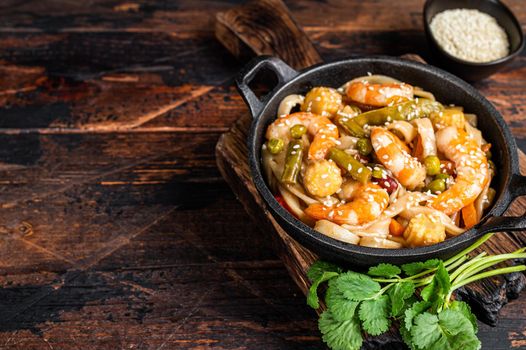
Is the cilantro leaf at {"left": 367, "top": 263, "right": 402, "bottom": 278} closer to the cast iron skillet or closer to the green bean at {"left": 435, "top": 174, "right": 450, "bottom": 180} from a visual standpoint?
the cast iron skillet

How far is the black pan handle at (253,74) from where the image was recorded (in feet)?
10.2

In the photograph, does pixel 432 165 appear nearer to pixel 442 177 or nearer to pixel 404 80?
pixel 442 177

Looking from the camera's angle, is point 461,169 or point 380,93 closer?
point 461,169

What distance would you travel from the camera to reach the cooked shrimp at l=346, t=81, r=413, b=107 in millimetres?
3102

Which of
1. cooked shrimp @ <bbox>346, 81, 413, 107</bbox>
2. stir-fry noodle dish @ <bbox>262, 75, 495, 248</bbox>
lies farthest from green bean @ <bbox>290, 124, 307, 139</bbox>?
cooked shrimp @ <bbox>346, 81, 413, 107</bbox>

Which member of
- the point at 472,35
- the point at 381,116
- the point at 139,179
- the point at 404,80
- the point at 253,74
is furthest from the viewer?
the point at 472,35

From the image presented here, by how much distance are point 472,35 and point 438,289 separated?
6.70ft

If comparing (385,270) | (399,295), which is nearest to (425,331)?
(399,295)

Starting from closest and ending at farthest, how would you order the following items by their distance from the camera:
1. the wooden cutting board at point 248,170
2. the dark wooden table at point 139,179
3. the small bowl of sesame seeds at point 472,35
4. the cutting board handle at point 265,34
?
the wooden cutting board at point 248,170 → the dark wooden table at point 139,179 → the small bowl of sesame seeds at point 472,35 → the cutting board handle at point 265,34

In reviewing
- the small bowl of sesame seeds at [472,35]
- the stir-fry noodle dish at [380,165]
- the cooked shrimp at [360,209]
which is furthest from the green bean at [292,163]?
the small bowl of sesame seeds at [472,35]

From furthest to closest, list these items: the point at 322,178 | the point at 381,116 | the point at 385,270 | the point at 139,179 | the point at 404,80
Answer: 1. the point at 139,179
2. the point at 404,80
3. the point at 381,116
4. the point at 322,178
5. the point at 385,270

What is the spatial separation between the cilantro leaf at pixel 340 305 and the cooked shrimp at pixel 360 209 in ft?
1.01

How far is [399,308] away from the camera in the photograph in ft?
8.75

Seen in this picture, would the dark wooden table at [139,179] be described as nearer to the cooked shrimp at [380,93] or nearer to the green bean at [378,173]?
the green bean at [378,173]
